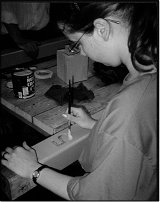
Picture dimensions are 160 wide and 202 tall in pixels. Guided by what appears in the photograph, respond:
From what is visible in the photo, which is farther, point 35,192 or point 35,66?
point 35,66

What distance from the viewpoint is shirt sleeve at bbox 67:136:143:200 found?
0.63 m

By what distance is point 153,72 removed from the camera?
72 cm

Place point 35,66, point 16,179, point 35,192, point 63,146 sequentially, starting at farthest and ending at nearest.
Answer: point 35,66 → point 35,192 → point 63,146 → point 16,179

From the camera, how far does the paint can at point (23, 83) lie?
1.20 meters

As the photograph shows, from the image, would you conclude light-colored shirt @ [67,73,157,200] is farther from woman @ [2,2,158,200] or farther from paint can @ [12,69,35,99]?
paint can @ [12,69,35,99]

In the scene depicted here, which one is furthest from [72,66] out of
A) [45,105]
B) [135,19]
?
[135,19]

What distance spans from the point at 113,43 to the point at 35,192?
87cm

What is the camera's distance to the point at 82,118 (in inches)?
43.0

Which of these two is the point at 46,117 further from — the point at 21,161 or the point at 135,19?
the point at 135,19

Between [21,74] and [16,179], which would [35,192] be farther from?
[21,74]

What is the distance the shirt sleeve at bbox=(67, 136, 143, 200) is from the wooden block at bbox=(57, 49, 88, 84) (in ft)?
2.86

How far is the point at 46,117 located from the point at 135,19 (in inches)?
25.5

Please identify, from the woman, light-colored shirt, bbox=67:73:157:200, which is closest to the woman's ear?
the woman

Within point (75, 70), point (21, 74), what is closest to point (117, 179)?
point (21, 74)
